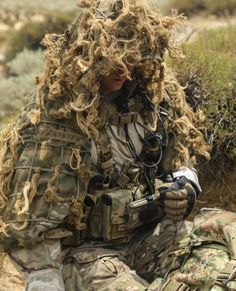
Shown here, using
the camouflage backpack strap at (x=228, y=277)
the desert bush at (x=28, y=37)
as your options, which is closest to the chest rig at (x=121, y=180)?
the camouflage backpack strap at (x=228, y=277)

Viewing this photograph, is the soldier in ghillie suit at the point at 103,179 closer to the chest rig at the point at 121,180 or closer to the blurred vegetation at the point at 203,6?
the chest rig at the point at 121,180

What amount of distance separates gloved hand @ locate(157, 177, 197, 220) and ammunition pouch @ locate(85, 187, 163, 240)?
0.21 ft

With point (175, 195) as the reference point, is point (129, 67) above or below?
above

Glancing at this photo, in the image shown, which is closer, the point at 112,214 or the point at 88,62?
the point at 88,62

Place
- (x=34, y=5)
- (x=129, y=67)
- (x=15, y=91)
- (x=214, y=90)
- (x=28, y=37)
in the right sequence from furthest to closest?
1. (x=34, y=5)
2. (x=28, y=37)
3. (x=15, y=91)
4. (x=214, y=90)
5. (x=129, y=67)

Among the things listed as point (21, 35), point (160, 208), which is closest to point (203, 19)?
point (21, 35)

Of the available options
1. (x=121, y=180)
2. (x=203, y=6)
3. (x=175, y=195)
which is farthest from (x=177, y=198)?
(x=203, y=6)

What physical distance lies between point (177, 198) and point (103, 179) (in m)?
0.35

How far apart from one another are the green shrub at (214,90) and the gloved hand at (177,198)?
1455 millimetres

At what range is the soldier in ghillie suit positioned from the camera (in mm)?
2928

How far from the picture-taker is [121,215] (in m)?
3.20

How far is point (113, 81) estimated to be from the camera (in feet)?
10.2

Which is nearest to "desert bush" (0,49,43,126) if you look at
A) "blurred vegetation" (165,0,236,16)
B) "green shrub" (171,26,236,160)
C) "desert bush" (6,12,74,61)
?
"green shrub" (171,26,236,160)

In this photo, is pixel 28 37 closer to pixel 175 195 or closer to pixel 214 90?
pixel 214 90
